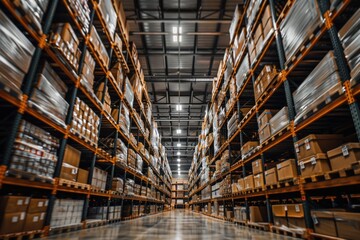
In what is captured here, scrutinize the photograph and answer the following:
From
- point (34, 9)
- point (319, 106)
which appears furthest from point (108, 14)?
point (319, 106)

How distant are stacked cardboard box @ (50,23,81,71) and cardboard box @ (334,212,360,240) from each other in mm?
4609

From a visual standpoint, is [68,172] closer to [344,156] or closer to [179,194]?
[344,156]

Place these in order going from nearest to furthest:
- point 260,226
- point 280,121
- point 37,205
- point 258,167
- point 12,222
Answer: point 12,222 → point 37,205 → point 280,121 → point 260,226 → point 258,167

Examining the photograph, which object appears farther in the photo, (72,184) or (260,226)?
(260,226)

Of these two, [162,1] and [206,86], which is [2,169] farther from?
[206,86]

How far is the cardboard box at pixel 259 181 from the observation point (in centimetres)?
475

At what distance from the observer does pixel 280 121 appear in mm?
4020

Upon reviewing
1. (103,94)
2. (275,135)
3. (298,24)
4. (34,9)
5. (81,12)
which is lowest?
(275,135)

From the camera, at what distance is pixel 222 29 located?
34.7ft

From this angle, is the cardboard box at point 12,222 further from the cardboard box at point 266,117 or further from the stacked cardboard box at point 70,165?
the cardboard box at point 266,117

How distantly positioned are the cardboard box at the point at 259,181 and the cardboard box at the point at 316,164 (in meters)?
1.66

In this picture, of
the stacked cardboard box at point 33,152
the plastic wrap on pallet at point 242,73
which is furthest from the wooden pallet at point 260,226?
the stacked cardboard box at point 33,152

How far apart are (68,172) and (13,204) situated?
1.29 meters

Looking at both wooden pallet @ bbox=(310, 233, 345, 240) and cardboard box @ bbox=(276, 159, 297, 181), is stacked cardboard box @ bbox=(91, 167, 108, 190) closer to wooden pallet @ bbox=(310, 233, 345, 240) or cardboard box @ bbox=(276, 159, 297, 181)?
cardboard box @ bbox=(276, 159, 297, 181)
